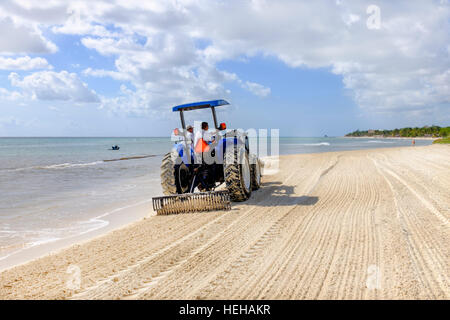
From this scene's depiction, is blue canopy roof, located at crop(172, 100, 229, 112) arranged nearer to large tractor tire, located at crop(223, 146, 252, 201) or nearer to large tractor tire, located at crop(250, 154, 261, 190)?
large tractor tire, located at crop(223, 146, 252, 201)

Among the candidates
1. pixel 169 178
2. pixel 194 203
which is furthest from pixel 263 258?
pixel 169 178

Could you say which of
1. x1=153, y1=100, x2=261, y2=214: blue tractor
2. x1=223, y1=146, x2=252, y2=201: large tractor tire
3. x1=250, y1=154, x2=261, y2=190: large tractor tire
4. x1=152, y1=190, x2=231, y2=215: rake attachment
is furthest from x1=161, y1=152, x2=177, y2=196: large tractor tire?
x1=250, y1=154, x2=261, y2=190: large tractor tire

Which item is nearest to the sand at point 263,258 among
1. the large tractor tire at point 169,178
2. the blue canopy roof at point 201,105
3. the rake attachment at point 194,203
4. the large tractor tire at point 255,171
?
the rake attachment at point 194,203

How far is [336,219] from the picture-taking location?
5945mm

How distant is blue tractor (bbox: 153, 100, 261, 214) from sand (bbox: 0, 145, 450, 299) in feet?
1.58

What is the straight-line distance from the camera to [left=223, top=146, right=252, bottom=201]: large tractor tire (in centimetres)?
738

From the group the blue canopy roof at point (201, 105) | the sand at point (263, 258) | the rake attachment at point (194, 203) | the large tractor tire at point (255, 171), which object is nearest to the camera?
the sand at point (263, 258)

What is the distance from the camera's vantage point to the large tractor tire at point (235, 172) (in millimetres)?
7375

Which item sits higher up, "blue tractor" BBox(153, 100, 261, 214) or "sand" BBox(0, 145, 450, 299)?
"blue tractor" BBox(153, 100, 261, 214)

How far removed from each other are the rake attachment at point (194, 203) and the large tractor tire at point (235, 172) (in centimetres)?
46

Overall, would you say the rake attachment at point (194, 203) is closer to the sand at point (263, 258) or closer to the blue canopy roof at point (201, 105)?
the sand at point (263, 258)

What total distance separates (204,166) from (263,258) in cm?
396

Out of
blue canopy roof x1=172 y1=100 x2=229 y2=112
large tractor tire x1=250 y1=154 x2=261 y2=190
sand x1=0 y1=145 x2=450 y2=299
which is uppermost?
blue canopy roof x1=172 y1=100 x2=229 y2=112

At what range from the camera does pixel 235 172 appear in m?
7.37
